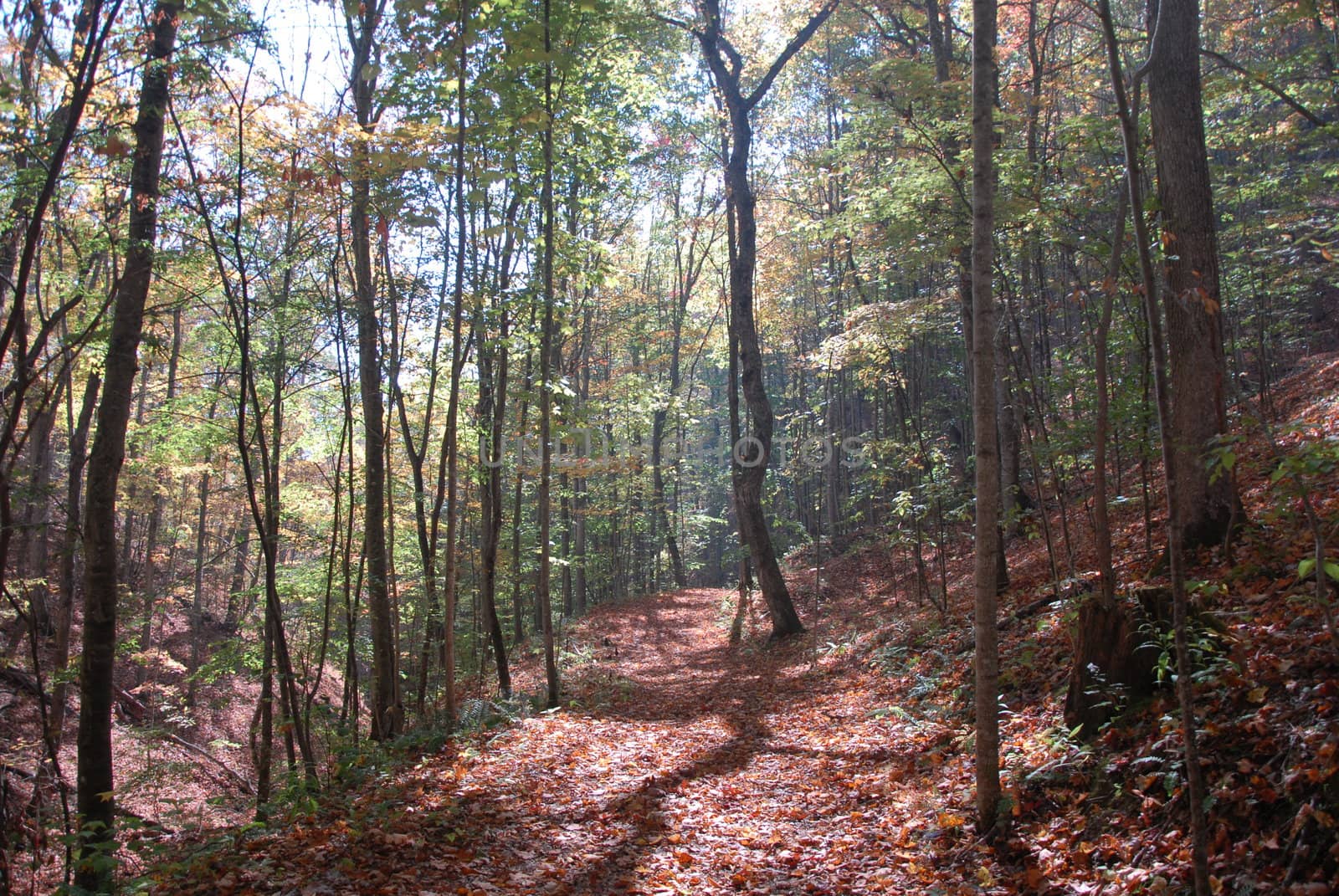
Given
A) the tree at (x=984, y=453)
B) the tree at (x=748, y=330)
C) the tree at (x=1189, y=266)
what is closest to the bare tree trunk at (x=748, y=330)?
the tree at (x=748, y=330)

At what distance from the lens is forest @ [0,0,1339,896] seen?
408 cm

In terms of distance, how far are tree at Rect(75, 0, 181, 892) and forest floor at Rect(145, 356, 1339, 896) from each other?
6.15ft

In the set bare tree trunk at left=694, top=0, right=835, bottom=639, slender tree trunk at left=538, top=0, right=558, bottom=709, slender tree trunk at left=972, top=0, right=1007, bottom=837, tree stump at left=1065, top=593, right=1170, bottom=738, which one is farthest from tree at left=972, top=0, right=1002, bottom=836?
bare tree trunk at left=694, top=0, right=835, bottom=639

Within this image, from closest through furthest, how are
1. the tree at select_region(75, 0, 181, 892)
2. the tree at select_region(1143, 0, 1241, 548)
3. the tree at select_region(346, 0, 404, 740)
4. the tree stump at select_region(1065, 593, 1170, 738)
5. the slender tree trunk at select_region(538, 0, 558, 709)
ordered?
the tree stump at select_region(1065, 593, 1170, 738) < the tree at select_region(1143, 0, 1241, 548) < the tree at select_region(75, 0, 181, 892) < the slender tree trunk at select_region(538, 0, 558, 709) < the tree at select_region(346, 0, 404, 740)

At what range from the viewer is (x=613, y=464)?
1772cm

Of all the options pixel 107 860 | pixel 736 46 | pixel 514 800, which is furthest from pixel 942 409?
pixel 107 860

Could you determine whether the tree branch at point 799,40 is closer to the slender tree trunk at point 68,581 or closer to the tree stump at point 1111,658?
the tree stump at point 1111,658

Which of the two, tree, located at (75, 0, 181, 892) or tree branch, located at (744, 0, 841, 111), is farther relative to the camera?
tree branch, located at (744, 0, 841, 111)

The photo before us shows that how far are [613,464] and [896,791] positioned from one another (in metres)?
13.0

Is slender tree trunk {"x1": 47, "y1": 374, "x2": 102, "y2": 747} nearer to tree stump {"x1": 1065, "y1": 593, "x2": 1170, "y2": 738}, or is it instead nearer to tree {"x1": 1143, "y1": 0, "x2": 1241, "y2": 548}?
tree stump {"x1": 1065, "y1": 593, "x2": 1170, "y2": 738}

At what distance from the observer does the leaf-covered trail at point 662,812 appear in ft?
13.9

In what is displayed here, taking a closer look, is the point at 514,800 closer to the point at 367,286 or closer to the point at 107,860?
the point at 107,860

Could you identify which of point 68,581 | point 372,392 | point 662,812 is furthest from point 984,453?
point 68,581

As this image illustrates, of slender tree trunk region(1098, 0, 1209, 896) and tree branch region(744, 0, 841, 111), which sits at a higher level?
tree branch region(744, 0, 841, 111)
